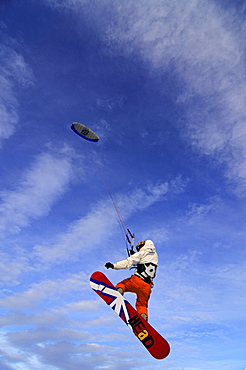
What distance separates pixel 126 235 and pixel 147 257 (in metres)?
1.88

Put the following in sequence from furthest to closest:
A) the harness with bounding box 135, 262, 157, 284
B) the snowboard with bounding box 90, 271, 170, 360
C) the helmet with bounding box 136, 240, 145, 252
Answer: the helmet with bounding box 136, 240, 145, 252, the harness with bounding box 135, 262, 157, 284, the snowboard with bounding box 90, 271, 170, 360

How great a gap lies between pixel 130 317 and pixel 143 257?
88.1 inches

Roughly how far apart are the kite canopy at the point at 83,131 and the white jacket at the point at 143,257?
764cm

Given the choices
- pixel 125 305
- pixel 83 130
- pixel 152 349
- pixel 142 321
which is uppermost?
pixel 83 130

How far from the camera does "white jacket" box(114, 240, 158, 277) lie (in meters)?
10.7

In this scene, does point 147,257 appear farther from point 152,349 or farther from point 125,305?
point 152,349

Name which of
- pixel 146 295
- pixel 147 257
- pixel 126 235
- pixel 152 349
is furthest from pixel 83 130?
pixel 152 349

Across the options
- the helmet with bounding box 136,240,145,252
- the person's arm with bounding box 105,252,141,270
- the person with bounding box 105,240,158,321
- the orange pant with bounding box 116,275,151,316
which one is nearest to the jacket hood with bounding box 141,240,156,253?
the person with bounding box 105,240,158,321

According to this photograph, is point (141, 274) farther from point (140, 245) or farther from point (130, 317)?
point (130, 317)

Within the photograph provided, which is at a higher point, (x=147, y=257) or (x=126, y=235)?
(x=126, y=235)

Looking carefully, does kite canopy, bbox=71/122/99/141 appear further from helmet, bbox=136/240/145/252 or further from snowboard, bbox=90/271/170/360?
snowboard, bbox=90/271/170/360

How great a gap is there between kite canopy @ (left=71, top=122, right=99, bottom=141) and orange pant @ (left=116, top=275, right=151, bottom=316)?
866 cm

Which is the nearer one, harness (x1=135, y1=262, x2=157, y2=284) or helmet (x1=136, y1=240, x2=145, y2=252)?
harness (x1=135, y1=262, x2=157, y2=284)

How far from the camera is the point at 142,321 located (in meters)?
9.94
